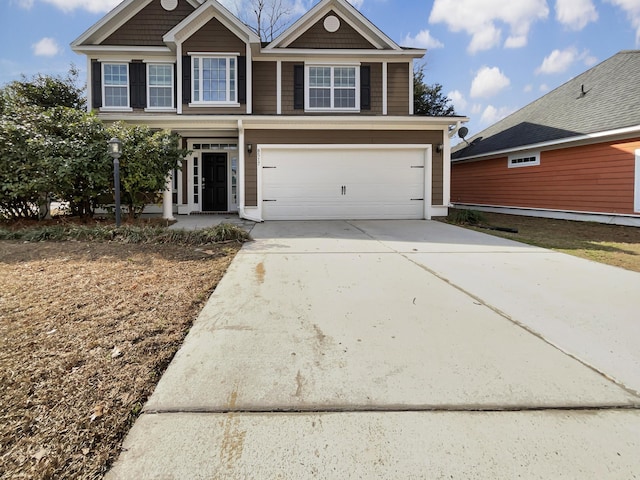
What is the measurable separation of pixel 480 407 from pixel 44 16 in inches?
792

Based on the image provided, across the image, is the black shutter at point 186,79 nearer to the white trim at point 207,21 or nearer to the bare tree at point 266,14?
the white trim at point 207,21

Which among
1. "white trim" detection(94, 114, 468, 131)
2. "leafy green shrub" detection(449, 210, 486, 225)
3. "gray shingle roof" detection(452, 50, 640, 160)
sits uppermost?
"gray shingle roof" detection(452, 50, 640, 160)

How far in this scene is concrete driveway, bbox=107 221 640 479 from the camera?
64.7 inches

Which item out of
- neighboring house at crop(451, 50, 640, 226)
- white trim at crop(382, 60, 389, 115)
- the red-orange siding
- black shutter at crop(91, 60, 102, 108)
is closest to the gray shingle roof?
neighboring house at crop(451, 50, 640, 226)

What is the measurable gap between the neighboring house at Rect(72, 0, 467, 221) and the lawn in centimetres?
259

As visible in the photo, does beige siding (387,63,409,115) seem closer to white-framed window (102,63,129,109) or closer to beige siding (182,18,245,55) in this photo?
beige siding (182,18,245,55)

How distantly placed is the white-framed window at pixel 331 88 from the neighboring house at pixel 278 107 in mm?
36

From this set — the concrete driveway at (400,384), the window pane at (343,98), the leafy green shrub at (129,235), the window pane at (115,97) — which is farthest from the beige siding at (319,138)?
the concrete driveway at (400,384)

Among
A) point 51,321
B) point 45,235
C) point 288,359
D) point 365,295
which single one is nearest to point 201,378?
point 288,359

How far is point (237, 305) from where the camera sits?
3.56 meters

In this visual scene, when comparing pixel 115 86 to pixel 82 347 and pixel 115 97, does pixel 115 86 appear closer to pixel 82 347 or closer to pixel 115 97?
pixel 115 97

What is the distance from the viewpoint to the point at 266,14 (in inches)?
861

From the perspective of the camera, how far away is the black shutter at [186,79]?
38.9ft

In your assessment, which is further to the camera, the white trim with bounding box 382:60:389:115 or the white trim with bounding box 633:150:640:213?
the white trim with bounding box 382:60:389:115
